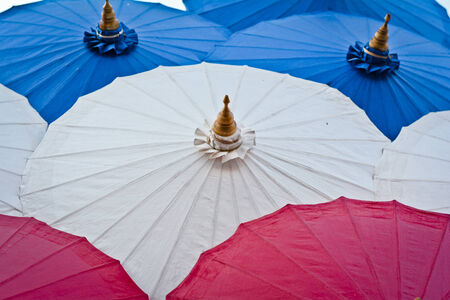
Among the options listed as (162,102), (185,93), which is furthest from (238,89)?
(162,102)

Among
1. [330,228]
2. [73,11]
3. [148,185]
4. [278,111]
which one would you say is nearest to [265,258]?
[330,228]

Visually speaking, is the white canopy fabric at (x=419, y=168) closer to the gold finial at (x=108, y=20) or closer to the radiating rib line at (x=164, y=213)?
the radiating rib line at (x=164, y=213)

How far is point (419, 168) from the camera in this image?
3.46 m

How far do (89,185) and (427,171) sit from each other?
2587mm

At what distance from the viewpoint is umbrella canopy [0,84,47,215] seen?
306cm

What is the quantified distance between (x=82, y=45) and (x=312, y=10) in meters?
3.12

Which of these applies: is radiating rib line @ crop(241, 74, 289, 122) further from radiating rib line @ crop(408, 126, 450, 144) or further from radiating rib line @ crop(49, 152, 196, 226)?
radiating rib line @ crop(408, 126, 450, 144)

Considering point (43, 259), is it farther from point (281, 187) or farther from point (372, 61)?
point (372, 61)

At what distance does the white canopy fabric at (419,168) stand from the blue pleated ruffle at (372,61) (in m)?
0.74

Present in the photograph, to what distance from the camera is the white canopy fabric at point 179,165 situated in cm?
278

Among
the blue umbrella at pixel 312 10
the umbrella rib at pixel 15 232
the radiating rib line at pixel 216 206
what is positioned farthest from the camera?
the blue umbrella at pixel 312 10

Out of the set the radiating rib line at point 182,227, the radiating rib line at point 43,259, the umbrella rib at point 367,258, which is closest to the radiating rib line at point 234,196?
the radiating rib line at point 182,227

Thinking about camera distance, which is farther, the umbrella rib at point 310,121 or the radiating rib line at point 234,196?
the umbrella rib at point 310,121

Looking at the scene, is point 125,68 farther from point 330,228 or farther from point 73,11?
point 330,228
